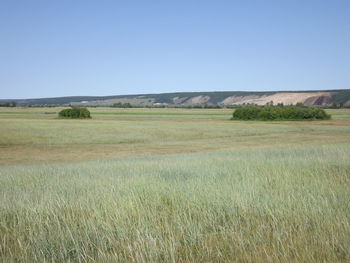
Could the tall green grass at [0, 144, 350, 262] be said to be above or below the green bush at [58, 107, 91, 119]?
above

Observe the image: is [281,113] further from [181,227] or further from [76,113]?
[181,227]

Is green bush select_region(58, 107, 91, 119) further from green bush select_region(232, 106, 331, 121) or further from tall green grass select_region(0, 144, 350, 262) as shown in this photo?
tall green grass select_region(0, 144, 350, 262)

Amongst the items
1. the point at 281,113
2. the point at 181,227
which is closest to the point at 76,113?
the point at 281,113

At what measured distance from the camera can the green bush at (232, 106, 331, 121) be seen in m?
83.9

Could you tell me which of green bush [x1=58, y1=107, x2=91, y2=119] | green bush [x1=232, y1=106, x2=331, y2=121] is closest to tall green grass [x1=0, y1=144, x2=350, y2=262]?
green bush [x1=232, y1=106, x2=331, y2=121]

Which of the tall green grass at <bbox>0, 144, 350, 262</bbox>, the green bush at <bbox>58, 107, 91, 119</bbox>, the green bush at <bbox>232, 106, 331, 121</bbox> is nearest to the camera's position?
the tall green grass at <bbox>0, 144, 350, 262</bbox>

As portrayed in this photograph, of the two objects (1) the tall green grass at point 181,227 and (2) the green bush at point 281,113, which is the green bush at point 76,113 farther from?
(1) the tall green grass at point 181,227

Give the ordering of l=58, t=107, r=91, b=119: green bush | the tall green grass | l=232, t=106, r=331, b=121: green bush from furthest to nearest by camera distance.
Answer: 1. l=58, t=107, r=91, b=119: green bush
2. l=232, t=106, r=331, b=121: green bush
3. the tall green grass

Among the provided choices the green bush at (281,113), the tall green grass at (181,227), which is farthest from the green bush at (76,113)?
the tall green grass at (181,227)

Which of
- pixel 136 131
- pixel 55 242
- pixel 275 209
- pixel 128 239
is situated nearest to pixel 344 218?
pixel 275 209

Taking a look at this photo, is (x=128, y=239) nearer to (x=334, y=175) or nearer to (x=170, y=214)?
(x=170, y=214)

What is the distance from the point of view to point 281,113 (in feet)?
285

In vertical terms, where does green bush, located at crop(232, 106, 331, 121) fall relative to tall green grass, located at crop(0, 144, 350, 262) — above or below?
below

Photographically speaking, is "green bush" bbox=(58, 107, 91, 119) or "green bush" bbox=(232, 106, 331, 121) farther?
"green bush" bbox=(58, 107, 91, 119)
